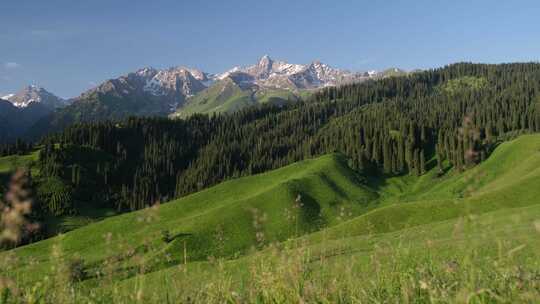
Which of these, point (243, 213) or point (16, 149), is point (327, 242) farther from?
point (16, 149)

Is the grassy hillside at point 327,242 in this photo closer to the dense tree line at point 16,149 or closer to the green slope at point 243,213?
the green slope at point 243,213

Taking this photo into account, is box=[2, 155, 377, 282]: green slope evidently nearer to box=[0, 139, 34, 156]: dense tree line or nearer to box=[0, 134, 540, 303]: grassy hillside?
box=[0, 134, 540, 303]: grassy hillside

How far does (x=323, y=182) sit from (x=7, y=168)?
119531mm

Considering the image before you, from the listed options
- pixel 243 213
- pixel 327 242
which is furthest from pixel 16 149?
pixel 327 242

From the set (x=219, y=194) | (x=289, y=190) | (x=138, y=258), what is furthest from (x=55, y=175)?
(x=138, y=258)

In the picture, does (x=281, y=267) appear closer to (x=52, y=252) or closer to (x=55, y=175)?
(x=52, y=252)

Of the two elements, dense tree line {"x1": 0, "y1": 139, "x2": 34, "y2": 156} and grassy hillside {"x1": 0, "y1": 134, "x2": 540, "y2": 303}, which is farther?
dense tree line {"x1": 0, "y1": 139, "x2": 34, "y2": 156}

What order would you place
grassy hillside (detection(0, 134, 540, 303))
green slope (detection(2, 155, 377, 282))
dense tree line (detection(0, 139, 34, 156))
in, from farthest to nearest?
dense tree line (detection(0, 139, 34, 156)) → green slope (detection(2, 155, 377, 282)) → grassy hillside (detection(0, 134, 540, 303))

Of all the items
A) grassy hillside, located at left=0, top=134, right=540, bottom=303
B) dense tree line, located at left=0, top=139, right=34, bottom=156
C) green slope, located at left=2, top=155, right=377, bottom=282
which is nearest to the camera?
grassy hillside, located at left=0, top=134, right=540, bottom=303

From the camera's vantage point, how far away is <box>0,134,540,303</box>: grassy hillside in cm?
634

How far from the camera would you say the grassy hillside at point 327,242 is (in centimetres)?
634

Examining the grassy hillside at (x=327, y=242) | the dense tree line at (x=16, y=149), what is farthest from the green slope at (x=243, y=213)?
the dense tree line at (x=16, y=149)

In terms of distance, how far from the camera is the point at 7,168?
163 meters

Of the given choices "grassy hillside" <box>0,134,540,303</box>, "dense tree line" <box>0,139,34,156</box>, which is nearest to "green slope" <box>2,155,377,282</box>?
"grassy hillside" <box>0,134,540,303</box>
